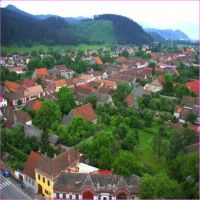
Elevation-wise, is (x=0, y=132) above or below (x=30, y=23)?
below

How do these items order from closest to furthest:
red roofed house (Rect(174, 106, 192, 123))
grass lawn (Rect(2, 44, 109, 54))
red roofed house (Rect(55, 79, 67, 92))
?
red roofed house (Rect(174, 106, 192, 123)) → red roofed house (Rect(55, 79, 67, 92)) → grass lawn (Rect(2, 44, 109, 54))

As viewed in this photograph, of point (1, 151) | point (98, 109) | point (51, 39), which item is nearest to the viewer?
point (1, 151)

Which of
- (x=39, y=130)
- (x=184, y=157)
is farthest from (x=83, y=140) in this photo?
(x=184, y=157)

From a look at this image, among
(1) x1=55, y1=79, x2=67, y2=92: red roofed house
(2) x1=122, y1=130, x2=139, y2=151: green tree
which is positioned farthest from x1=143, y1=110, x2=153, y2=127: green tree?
(1) x1=55, y1=79, x2=67, y2=92: red roofed house

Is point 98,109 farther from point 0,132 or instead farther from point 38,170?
point 38,170

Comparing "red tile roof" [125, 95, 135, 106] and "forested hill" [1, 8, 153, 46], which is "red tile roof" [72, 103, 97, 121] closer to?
"red tile roof" [125, 95, 135, 106]
